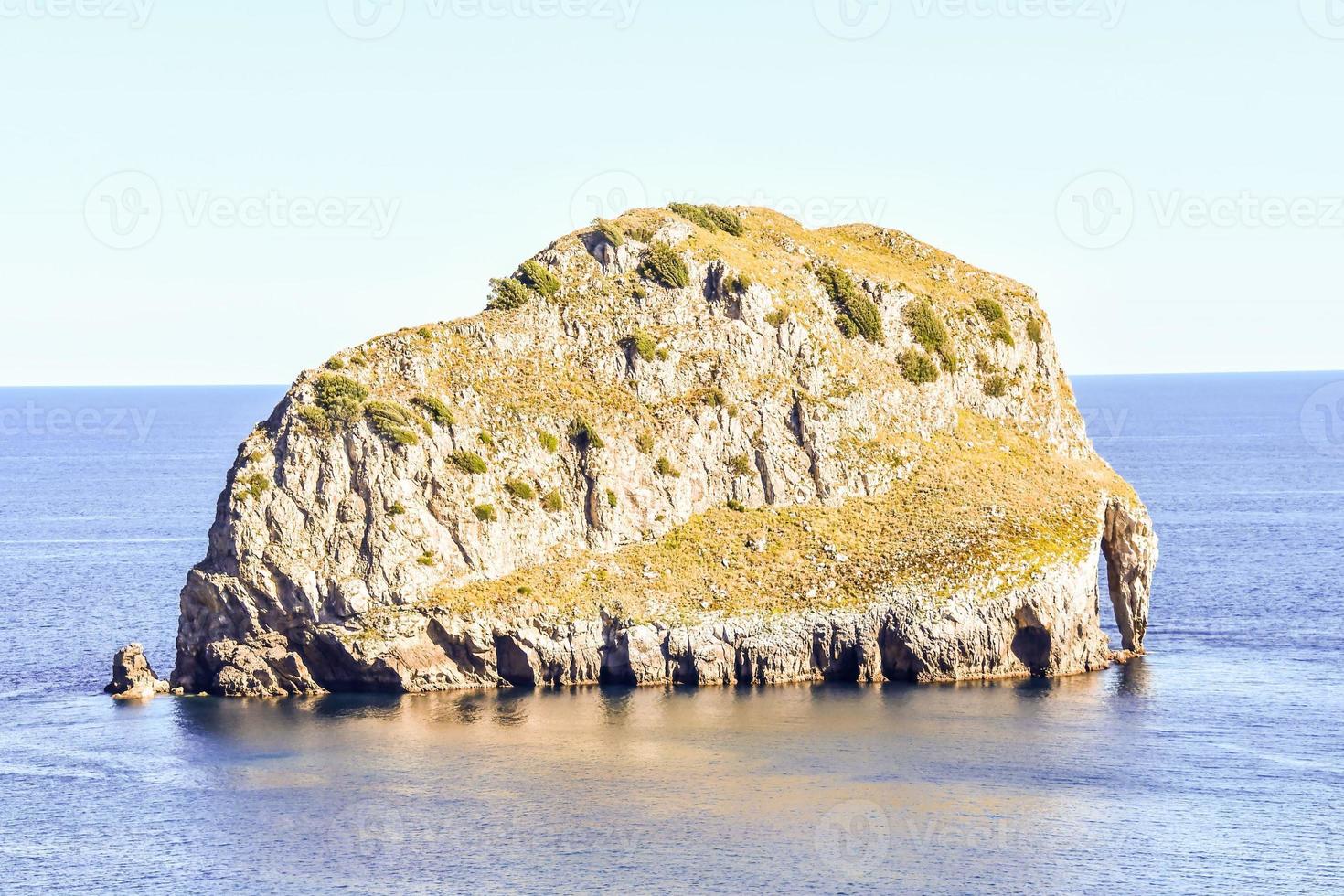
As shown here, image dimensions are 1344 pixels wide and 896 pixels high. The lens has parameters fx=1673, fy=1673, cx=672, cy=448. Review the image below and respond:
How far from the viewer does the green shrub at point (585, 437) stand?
10006 centimetres

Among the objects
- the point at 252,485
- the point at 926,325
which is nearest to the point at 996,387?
the point at 926,325

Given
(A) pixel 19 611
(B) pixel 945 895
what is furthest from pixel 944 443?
(A) pixel 19 611

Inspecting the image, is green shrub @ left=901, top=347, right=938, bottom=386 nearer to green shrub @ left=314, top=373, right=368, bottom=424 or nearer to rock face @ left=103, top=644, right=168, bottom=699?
green shrub @ left=314, top=373, right=368, bottom=424

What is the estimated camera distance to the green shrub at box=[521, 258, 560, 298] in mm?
106625

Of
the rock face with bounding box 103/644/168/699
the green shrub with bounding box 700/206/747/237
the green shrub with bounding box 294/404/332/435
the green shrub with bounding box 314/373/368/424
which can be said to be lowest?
the rock face with bounding box 103/644/168/699

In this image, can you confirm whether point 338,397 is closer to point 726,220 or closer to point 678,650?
point 678,650

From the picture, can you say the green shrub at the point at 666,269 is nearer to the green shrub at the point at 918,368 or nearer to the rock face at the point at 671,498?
the rock face at the point at 671,498

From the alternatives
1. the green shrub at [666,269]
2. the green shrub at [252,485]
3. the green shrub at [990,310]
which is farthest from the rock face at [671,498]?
the green shrub at [666,269]

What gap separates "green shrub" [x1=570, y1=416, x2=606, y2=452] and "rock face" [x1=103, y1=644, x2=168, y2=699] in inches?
1076

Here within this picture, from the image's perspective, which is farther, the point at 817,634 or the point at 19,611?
the point at 19,611

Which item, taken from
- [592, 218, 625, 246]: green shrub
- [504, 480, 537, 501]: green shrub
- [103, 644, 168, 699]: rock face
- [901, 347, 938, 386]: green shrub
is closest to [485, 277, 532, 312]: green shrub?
[592, 218, 625, 246]: green shrub

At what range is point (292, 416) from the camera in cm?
9475

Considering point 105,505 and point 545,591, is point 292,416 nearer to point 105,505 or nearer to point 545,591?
point 545,591

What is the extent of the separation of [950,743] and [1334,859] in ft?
67.2
